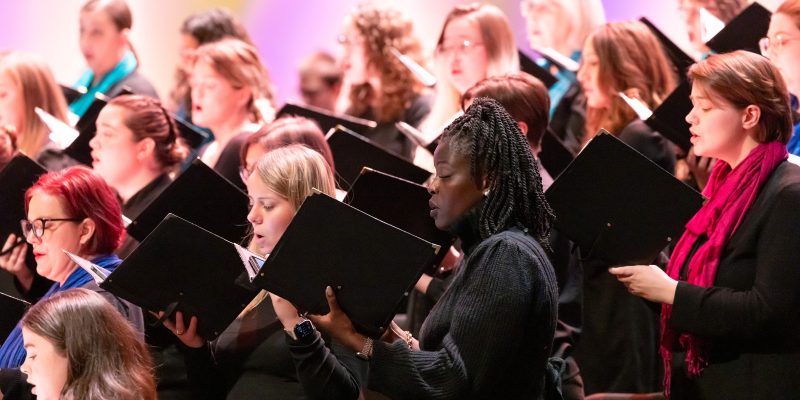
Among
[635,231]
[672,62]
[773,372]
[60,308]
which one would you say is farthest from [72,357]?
[672,62]

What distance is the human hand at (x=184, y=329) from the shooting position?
320cm

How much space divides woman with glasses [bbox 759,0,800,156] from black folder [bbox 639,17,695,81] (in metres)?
0.70

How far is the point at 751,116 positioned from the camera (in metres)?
3.18

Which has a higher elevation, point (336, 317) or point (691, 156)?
point (336, 317)

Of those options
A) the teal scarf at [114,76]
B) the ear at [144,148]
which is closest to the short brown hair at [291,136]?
the ear at [144,148]

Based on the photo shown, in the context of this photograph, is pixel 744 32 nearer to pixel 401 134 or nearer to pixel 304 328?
pixel 401 134

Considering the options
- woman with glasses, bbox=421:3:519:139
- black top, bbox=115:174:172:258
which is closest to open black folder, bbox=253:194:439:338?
black top, bbox=115:174:172:258

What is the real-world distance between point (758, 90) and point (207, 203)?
1666 mm

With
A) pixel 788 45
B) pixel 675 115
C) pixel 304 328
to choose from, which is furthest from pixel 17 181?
pixel 788 45

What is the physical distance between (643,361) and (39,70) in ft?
9.77

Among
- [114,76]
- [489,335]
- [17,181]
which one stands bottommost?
[114,76]

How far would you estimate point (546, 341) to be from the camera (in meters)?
2.50

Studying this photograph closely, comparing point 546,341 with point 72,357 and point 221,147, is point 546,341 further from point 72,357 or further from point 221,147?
→ point 221,147

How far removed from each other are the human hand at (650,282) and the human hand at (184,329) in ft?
3.67
